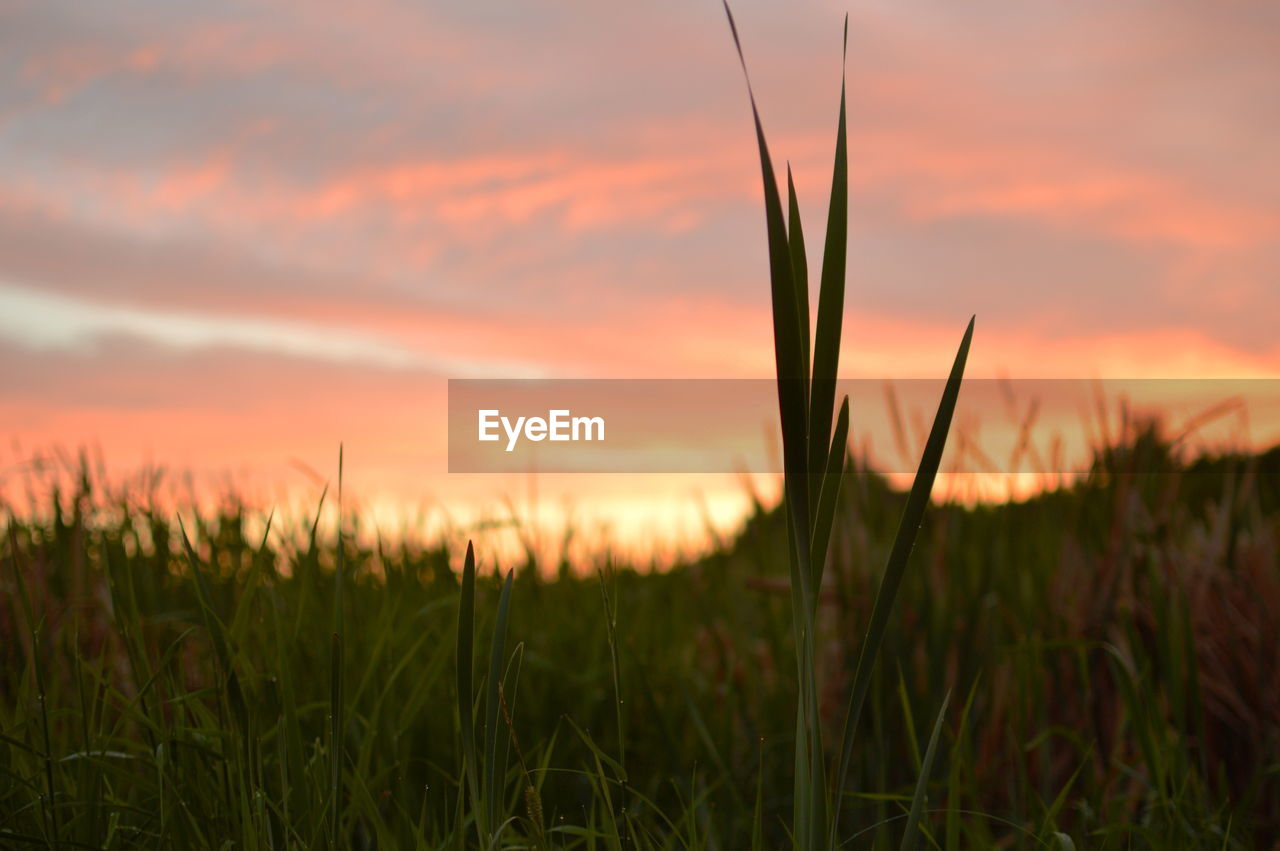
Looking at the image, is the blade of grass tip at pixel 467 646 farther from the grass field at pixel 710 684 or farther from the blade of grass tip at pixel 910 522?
the blade of grass tip at pixel 910 522

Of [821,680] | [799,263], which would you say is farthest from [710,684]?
[799,263]

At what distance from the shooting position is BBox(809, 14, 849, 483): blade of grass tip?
3.09 ft

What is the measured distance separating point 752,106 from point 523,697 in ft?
6.97

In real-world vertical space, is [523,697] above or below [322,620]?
below

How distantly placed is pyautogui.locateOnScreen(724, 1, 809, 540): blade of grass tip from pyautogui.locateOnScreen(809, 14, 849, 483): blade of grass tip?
17 mm

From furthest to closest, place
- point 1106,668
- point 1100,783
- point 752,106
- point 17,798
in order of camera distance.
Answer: point 1106,668, point 1100,783, point 17,798, point 752,106

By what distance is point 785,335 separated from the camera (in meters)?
0.91

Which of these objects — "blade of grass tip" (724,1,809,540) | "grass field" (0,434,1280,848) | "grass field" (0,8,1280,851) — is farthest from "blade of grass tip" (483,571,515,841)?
"grass field" (0,434,1280,848)

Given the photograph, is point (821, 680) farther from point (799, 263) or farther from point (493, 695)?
point (799, 263)

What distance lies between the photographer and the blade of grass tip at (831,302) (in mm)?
941

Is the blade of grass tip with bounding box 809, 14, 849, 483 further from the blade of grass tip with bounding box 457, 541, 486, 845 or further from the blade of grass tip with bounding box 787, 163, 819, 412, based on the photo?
the blade of grass tip with bounding box 457, 541, 486, 845

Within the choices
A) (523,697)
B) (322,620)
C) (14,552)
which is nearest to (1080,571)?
(523,697)

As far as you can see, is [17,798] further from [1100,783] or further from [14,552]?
[1100,783]

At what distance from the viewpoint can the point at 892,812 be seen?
2.30 m
